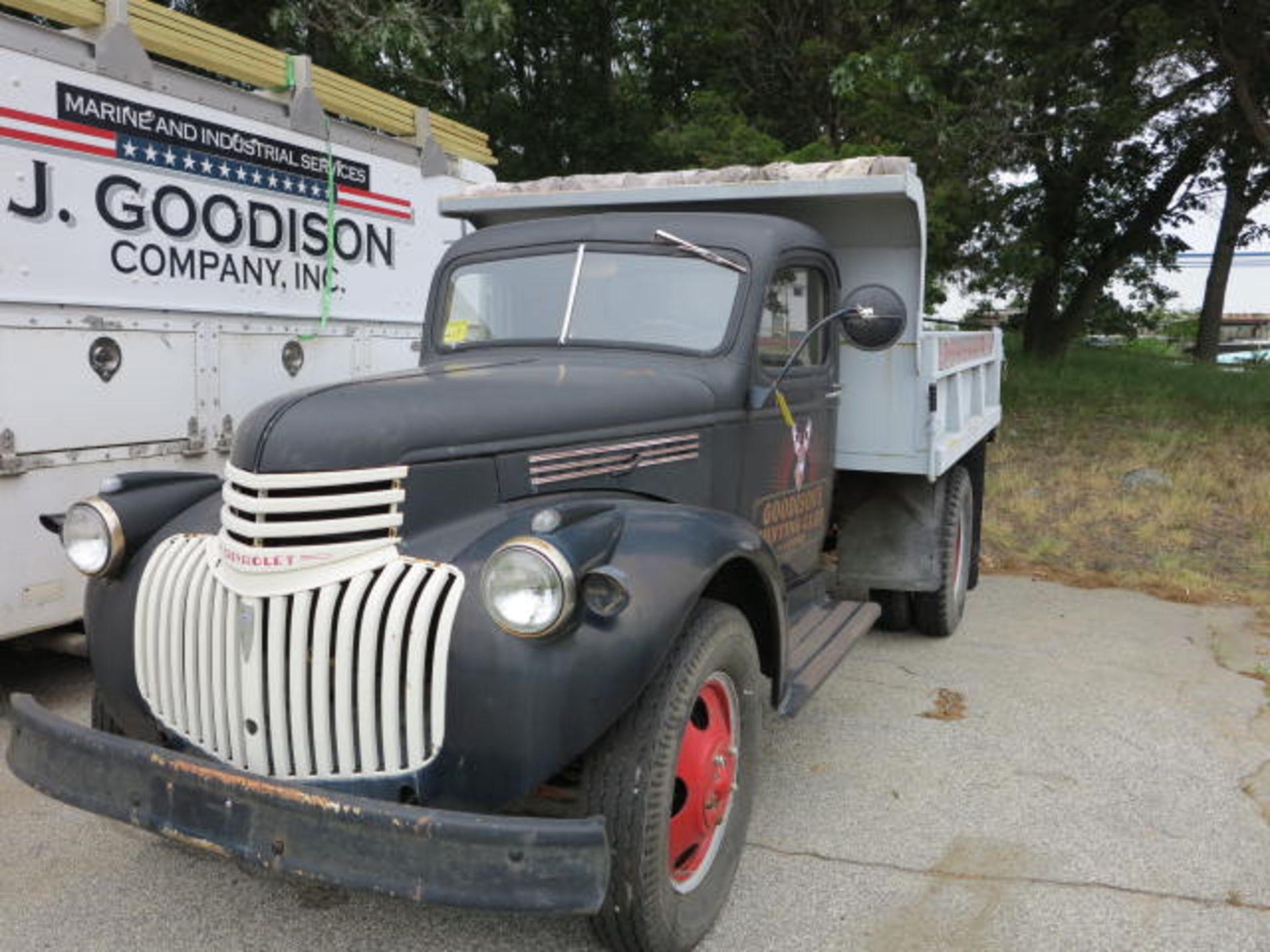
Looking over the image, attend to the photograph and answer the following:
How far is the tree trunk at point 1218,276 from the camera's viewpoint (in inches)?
770

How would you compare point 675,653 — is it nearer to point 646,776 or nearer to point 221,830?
point 646,776

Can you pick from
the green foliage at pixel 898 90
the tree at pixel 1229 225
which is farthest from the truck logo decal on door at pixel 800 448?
the tree at pixel 1229 225

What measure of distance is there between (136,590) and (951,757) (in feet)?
9.43

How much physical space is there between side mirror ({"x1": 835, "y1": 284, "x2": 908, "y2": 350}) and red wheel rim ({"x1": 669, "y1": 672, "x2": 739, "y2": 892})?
1.27 metres

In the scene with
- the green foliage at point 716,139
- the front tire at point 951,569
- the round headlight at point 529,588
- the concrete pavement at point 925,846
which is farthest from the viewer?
the green foliage at point 716,139

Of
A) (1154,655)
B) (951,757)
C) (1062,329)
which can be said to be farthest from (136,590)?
(1062,329)

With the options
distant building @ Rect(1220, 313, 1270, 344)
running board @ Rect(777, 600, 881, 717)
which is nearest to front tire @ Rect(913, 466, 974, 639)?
running board @ Rect(777, 600, 881, 717)

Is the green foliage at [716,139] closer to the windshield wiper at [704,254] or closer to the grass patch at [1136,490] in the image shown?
the grass patch at [1136,490]

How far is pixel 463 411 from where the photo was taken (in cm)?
265

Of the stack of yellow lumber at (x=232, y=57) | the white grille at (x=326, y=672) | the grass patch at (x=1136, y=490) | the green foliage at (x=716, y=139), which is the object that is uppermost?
the green foliage at (x=716, y=139)

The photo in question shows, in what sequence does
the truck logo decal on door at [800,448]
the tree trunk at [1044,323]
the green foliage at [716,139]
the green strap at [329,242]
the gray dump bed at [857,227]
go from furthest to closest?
the tree trunk at [1044,323]
the green foliage at [716,139]
the green strap at [329,242]
the gray dump bed at [857,227]
the truck logo decal on door at [800,448]

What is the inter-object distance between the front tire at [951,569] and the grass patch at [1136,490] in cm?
157

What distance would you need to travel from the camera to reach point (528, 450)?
108 inches

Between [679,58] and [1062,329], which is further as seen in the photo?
[1062,329]
